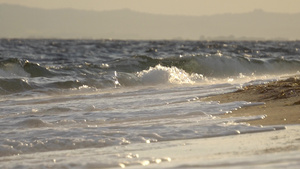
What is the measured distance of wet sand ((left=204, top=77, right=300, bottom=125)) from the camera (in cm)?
536

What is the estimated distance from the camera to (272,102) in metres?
6.68

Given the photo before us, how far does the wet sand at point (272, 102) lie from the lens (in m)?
5.36

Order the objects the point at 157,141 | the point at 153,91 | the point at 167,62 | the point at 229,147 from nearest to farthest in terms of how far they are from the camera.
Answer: the point at 229,147 < the point at 157,141 < the point at 153,91 < the point at 167,62

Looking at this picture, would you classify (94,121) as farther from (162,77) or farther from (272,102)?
(162,77)

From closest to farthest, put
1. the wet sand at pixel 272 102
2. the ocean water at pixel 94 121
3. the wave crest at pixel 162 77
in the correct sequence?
the ocean water at pixel 94 121, the wet sand at pixel 272 102, the wave crest at pixel 162 77

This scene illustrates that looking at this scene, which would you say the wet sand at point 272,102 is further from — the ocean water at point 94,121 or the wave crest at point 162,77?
the wave crest at point 162,77

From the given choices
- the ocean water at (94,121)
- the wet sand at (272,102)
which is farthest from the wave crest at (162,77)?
the wet sand at (272,102)

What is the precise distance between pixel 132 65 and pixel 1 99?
6977mm

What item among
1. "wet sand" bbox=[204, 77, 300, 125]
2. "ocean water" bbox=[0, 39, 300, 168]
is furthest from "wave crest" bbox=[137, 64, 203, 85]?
"wet sand" bbox=[204, 77, 300, 125]

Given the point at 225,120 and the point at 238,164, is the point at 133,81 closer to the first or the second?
the point at 225,120

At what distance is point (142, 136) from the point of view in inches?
192

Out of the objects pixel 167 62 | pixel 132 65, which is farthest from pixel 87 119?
pixel 167 62

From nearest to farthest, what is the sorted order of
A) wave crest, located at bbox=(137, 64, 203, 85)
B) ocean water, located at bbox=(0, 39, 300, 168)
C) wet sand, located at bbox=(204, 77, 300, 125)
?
1. ocean water, located at bbox=(0, 39, 300, 168)
2. wet sand, located at bbox=(204, 77, 300, 125)
3. wave crest, located at bbox=(137, 64, 203, 85)

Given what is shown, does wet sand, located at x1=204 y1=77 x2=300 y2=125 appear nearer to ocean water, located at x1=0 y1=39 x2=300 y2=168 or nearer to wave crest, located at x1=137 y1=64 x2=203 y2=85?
ocean water, located at x1=0 y1=39 x2=300 y2=168
